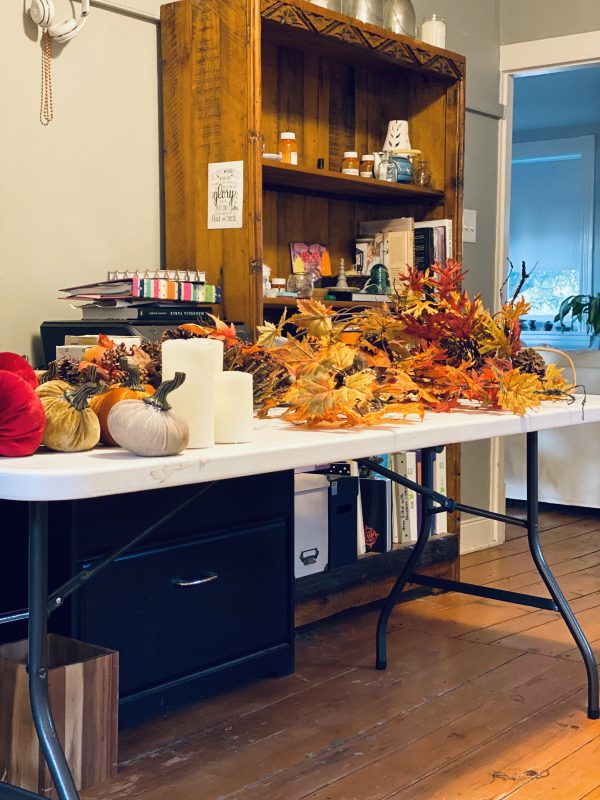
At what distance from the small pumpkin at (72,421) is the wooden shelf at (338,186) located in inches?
62.7

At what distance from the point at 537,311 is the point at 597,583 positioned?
596 centimetres

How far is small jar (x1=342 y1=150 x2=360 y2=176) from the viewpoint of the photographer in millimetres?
3510

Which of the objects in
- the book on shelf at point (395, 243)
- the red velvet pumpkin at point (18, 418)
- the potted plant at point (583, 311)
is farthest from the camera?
the potted plant at point (583, 311)

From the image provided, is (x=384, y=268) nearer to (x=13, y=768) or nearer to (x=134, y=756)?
(x=134, y=756)

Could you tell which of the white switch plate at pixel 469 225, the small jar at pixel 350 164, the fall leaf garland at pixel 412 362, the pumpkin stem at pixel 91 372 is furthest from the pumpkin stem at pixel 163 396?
the white switch plate at pixel 469 225

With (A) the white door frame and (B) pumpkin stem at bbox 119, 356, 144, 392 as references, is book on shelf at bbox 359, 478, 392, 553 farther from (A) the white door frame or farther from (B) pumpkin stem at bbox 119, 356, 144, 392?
(B) pumpkin stem at bbox 119, 356, 144, 392

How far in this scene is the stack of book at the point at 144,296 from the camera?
2.67 metres

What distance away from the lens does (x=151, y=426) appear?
4.81ft

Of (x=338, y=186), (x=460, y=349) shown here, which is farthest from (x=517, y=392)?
(x=338, y=186)

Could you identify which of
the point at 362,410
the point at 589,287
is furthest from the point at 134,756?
the point at 589,287

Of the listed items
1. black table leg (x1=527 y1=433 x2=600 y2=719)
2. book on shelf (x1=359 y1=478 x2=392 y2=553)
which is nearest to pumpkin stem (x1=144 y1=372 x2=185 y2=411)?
black table leg (x1=527 y1=433 x2=600 y2=719)

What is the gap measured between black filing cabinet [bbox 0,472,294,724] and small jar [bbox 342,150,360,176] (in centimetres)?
126

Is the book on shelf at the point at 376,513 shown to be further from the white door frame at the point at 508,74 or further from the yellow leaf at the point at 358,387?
the yellow leaf at the point at 358,387

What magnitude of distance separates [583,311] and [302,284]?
5792 mm
